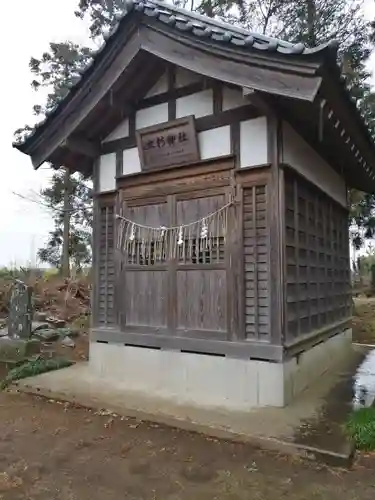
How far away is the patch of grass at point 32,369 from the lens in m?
5.70

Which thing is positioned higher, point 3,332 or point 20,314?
point 20,314

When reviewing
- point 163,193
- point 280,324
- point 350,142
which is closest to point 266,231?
point 280,324

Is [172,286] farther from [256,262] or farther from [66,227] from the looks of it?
[66,227]

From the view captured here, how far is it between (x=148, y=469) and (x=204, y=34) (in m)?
4.29

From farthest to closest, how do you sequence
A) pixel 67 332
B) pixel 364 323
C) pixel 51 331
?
pixel 364 323 < pixel 67 332 < pixel 51 331

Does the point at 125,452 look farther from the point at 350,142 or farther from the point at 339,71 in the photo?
the point at 350,142

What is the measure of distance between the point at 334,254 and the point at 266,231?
3004mm

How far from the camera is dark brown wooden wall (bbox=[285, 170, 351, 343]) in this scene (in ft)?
16.2

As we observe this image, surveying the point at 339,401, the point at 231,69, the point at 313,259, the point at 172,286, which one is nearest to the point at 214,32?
the point at 231,69

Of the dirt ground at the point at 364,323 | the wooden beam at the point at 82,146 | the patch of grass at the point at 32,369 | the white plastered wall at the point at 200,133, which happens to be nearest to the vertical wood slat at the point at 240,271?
the white plastered wall at the point at 200,133

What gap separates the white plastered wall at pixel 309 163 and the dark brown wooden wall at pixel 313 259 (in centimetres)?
13

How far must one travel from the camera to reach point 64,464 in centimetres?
330

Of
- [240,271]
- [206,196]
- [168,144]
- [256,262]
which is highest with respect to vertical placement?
[168,144]

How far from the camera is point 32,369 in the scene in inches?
237
